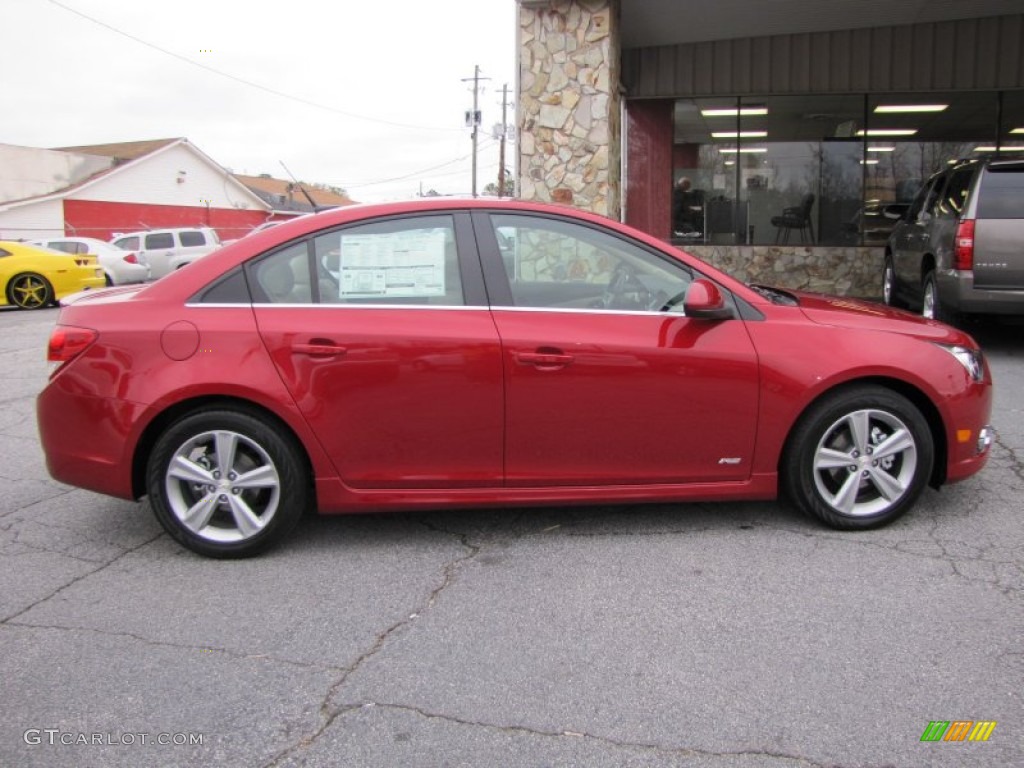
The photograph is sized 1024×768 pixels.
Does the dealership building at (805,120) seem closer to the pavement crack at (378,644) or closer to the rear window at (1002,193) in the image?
the rear window at (1002,193)

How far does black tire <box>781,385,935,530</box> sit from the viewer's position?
4.06 m

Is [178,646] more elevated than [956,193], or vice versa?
[956,193]

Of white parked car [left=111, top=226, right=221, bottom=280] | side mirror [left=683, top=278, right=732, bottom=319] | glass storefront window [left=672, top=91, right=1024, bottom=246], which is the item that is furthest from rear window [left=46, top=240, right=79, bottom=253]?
side mirror [left=683, top=278, right=732, bottom=319]

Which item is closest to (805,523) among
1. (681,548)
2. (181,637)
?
(681,548)

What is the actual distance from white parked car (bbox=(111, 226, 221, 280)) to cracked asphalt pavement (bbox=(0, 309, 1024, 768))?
22099 mm

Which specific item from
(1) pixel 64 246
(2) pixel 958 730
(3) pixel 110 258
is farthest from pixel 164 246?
(2) pixel 958 730

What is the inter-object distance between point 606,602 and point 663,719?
0.82 meters

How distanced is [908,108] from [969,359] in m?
10.9

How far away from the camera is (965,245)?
7969 mm

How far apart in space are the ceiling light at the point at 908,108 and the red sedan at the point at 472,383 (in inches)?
426

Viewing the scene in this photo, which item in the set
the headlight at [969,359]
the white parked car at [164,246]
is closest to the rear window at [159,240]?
the white parked car at [164,246]

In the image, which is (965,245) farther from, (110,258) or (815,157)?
(110,258)

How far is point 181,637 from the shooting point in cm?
329

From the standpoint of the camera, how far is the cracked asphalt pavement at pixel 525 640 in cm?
262
